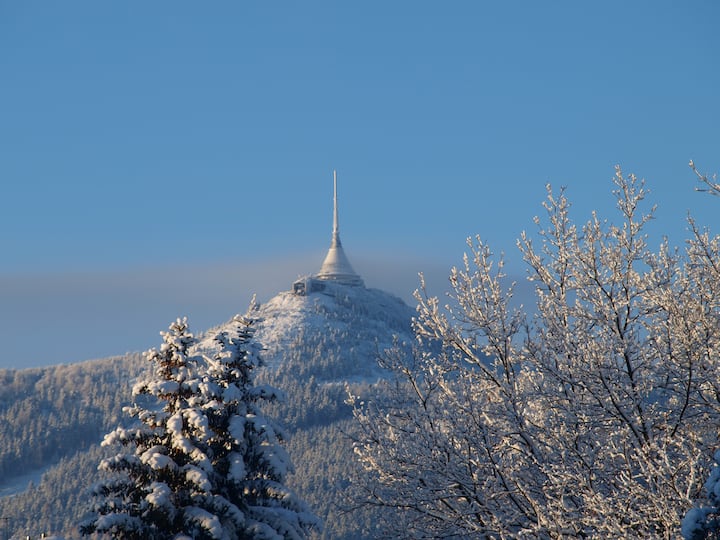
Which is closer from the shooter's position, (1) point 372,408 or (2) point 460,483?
(2) point 460,483

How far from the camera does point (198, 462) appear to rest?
1891 cm

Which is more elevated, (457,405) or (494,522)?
(457,405)

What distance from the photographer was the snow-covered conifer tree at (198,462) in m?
18.8

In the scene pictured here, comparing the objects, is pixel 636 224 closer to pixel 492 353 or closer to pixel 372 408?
pixel 492 353

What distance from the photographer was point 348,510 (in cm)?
1473

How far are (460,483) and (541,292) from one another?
3024mm

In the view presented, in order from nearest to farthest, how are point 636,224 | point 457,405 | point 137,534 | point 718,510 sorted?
point 718,510
point 457,405
point 636,224
point 137,534

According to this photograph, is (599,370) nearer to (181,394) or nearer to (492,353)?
(492,353)

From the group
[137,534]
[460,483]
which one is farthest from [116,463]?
[460,483]

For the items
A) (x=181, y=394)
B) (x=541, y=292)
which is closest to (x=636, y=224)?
(x=541, y=292)

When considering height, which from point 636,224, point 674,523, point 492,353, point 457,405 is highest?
point 636,224

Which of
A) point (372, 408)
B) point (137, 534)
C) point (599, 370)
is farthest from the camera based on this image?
point (137, 534)

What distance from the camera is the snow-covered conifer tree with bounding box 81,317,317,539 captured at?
61.8 ft

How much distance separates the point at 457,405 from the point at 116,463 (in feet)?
34.5
